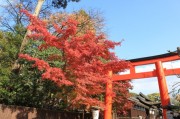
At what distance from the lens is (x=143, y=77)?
16.5 metres

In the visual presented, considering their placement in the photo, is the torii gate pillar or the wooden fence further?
the torii gate pillar

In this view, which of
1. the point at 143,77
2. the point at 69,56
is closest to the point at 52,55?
the point at 69,56

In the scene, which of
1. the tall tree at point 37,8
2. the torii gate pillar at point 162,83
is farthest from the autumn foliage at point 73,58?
the torii gate pillar at point 162,83

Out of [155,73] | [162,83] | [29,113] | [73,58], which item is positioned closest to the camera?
[73,58]

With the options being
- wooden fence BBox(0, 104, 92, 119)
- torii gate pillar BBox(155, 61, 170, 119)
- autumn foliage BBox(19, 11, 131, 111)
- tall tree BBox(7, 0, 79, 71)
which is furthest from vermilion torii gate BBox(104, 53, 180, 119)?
tall tree BBox(7, 0, 79, 71)

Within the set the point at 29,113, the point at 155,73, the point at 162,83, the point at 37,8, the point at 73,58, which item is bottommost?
the point at 29,113

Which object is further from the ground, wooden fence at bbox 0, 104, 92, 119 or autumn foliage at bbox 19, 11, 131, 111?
autumn foliage at bbox 19, 11, 131, 111

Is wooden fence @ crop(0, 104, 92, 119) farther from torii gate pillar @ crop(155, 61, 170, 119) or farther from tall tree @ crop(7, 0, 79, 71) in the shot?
torii gate pillar @ crop(155, 61, 170, 119)

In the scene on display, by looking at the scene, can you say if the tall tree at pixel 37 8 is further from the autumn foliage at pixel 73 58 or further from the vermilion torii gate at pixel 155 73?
the vermilion torii gate at pixel 155 73

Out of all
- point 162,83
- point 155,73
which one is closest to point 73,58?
point 162,83

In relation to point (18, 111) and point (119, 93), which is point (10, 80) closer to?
point (18, 111)

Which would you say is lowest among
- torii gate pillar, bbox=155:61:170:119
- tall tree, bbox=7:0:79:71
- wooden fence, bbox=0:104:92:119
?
wooden fence, bbox=0:104:92:119

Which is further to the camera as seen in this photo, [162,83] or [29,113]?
[162,83]

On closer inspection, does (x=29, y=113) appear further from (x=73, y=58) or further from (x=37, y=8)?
(x=37, y=8)
